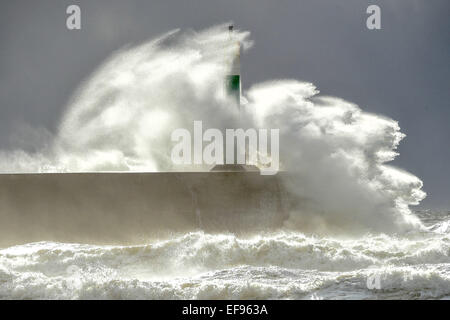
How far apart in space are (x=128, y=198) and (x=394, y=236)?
206 inches

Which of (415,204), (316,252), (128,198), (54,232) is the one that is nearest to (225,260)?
(316,252)

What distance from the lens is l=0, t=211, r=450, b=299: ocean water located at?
695 cm

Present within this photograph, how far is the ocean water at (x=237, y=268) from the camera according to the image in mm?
6953

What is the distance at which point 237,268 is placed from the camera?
8.55 meters

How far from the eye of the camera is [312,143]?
1200cm
